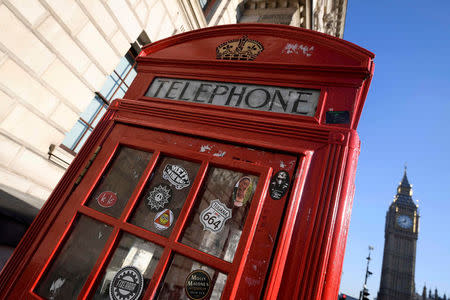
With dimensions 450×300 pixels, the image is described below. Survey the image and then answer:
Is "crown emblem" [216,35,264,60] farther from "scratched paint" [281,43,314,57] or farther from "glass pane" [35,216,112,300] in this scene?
"glass pane" [35,216,112,300]

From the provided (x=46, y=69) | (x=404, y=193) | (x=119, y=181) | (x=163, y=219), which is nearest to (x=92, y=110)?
(x=46, y=69)

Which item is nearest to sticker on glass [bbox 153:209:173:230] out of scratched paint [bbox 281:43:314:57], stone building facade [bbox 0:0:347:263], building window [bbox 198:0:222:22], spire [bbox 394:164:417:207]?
scratched paint [bbox 281:43:314:57]

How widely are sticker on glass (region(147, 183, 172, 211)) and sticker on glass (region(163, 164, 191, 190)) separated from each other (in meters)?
0.05

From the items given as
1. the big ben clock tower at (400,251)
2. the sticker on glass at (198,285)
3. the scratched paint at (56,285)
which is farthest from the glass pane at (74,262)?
the big ben clock tower at (400,251)

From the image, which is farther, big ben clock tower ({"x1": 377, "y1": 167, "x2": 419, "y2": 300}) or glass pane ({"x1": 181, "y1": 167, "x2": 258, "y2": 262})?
big ben clock tower ({"x1": 377, "y1": 167, "x2": 419, "y2": 300})

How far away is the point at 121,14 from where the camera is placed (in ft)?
13.2

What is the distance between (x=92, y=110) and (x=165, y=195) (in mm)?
3534

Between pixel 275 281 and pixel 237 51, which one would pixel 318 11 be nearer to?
pixel 237 51

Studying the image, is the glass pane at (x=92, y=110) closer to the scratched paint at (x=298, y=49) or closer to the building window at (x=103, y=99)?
the building window at (x=103, y=99)

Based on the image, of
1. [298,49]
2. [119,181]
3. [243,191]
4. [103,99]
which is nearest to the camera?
[243,191]

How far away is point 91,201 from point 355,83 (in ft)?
5.85

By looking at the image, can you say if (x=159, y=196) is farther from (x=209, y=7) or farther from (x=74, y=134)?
(x=209, y=7)

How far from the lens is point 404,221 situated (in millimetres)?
59188

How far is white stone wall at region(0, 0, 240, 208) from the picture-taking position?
290 centimetres
